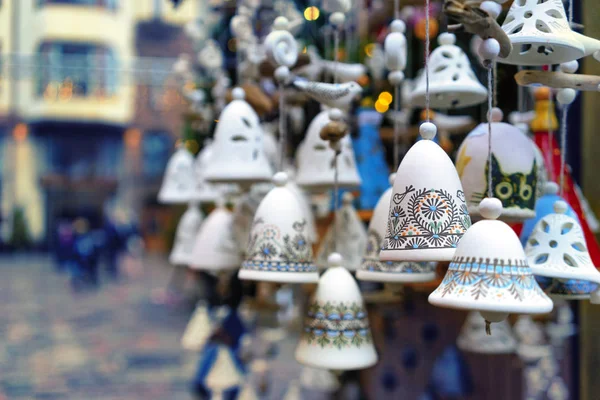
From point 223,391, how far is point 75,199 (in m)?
6.57

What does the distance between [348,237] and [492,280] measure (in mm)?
618

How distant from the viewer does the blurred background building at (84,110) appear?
20.9ft

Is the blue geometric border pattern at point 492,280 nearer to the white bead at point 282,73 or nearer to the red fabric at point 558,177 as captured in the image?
the red fabric at point 558,177

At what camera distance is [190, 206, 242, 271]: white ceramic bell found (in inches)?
58.7

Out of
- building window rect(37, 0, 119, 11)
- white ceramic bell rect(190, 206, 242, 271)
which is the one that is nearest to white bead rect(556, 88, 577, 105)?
white ceramic bell rect(190, 206, 242, 271)

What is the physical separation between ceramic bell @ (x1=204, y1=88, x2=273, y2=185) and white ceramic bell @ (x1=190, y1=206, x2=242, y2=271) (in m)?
0.27

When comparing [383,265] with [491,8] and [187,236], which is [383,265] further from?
A: [187,236]

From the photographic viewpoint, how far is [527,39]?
756 millimetres

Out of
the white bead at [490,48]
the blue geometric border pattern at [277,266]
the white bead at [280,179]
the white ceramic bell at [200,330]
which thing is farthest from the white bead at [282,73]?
the white ceramic bell at [200,330]

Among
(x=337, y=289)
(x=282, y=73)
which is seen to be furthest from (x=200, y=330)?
(x=282, y=73)

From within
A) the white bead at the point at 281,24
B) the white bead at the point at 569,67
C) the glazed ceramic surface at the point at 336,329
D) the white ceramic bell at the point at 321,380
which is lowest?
the white ceramic bell at the point at 321,380

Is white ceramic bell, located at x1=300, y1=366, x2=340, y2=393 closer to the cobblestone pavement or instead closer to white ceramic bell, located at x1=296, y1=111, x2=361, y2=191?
white ceramic bell, located at x1=296, y1=111, x2=361, y2=191

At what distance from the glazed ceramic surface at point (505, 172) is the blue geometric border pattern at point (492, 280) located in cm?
22

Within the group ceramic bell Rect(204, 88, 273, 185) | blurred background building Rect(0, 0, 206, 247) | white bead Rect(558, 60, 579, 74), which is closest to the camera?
white bead Rect(558, 60, 579, 74)
